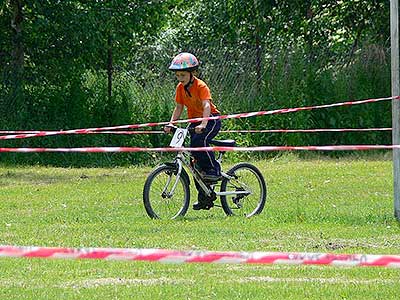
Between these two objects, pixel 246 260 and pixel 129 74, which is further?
pixel 129 74

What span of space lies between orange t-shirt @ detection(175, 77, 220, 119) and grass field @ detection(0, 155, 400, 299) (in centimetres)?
110

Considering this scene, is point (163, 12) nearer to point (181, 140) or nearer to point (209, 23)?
point (209, 23)

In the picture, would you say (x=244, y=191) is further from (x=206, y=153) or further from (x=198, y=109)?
(x=198, y=109)

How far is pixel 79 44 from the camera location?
2011cm

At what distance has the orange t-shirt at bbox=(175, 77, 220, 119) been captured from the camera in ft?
36.8

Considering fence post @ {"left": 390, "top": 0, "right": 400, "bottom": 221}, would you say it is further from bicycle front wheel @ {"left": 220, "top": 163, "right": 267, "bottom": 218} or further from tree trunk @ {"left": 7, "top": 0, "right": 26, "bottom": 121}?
tree trunk @ {"left": 7, "top": 0, "right": 26, "bottom": 121}

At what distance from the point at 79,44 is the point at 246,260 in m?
15.4

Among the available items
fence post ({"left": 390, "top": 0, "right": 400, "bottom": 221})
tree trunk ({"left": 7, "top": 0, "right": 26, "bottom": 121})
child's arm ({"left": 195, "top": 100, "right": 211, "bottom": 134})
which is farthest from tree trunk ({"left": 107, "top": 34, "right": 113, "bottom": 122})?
fence post ({"left": 390, "top": 0, "right": 400, "bottom": 221})

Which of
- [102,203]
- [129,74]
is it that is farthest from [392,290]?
[129,74]

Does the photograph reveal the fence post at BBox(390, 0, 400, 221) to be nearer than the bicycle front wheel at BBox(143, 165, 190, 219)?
Yes

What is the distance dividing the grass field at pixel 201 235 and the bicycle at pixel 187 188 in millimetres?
168

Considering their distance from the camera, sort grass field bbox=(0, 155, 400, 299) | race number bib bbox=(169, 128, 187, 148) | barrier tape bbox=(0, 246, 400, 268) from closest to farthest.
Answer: barrier tape bbox=(0, 246, 400, 268), grass field bbox=(0, 155, 400, 299), race number bib bbox=(169, 128, 187, 148)

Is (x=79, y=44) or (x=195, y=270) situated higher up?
(x=79, y=44)

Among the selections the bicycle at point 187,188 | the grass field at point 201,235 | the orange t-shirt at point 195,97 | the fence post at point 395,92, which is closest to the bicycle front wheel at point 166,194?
the bicycle at point 187,188
